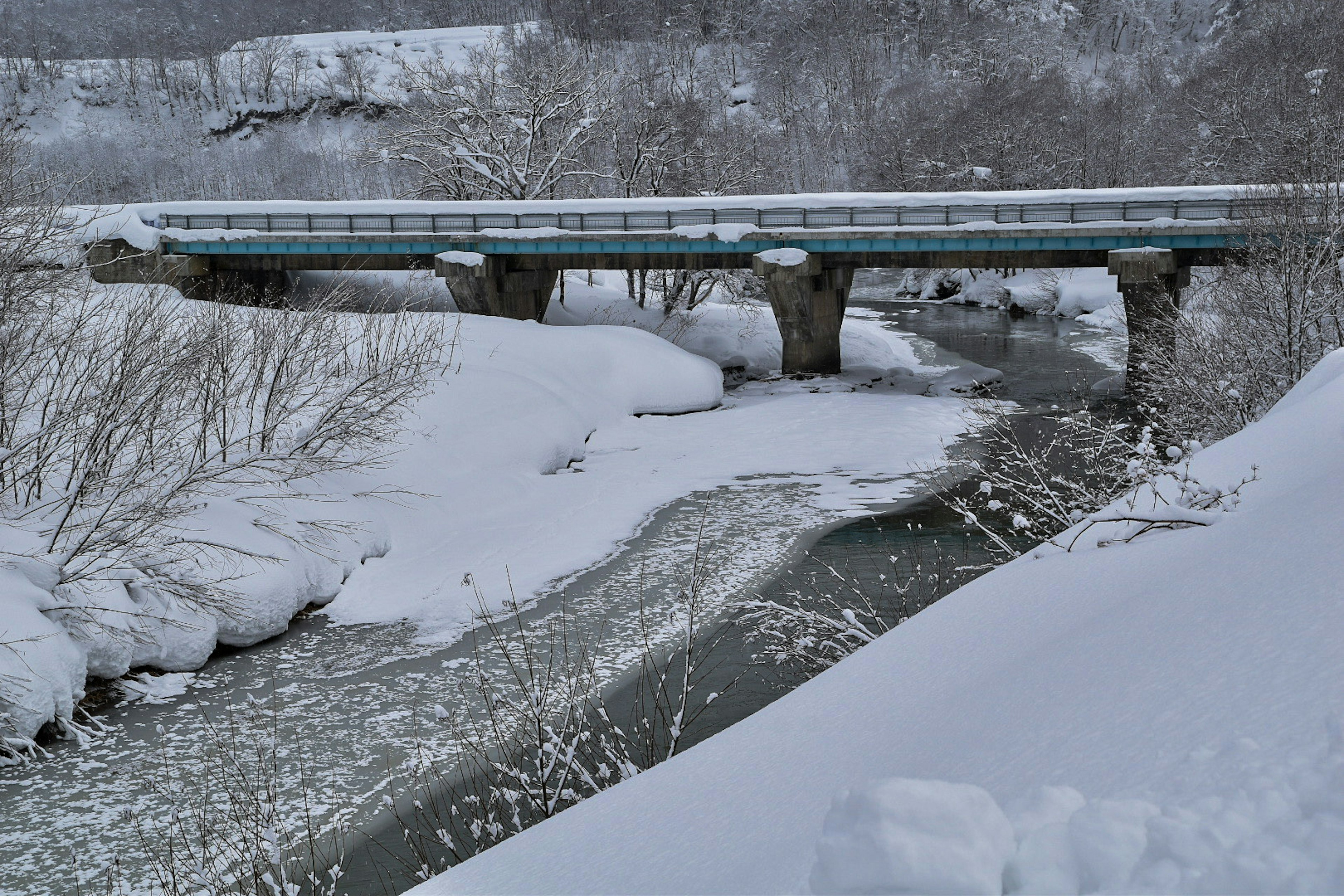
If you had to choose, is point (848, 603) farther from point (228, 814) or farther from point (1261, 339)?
point (1261, 339)

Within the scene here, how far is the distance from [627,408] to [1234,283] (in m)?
16.3

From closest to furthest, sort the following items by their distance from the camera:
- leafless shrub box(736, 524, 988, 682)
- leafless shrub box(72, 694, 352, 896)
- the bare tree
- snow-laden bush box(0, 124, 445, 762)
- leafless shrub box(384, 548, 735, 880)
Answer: leafless shrub box(384, 548, 735, 880), leafless shrub box(72, 694, 352, 896), leafless shrub box(736, 524, 988, 682), snow-laden bush box(0, 124, 445, 762), the bare tree

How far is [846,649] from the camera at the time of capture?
1166 cm

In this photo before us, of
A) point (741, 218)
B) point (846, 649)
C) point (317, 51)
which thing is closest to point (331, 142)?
point (317, 51)

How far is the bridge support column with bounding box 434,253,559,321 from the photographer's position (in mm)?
38469

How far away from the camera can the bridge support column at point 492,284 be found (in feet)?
126

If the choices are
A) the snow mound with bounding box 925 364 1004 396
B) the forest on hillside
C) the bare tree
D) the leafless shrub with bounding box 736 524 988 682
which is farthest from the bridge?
the leafless shrub with bounding box 736 524 988 682

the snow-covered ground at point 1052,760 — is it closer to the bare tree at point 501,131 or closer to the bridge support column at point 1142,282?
the bridge support column at point 1142,282

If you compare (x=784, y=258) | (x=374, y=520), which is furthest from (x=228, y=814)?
(x=784, y=258)

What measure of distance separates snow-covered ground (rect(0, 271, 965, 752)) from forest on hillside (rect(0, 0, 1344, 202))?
13.3 meters

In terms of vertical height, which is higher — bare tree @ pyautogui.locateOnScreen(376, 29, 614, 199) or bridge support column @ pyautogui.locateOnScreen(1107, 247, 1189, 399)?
bare tree @ pyautogui.locateOnScreen(376, 29, 614, 199)

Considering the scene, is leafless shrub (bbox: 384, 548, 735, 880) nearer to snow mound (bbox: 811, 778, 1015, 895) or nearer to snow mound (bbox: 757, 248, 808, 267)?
snow mound (bbox: 811, 778, 1015, 895)

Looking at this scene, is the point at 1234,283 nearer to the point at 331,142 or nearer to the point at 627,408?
the point at 627,408

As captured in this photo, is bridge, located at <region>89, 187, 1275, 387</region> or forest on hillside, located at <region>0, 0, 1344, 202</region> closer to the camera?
bridge, located at <region>89, 187, 1275, 387</region>
